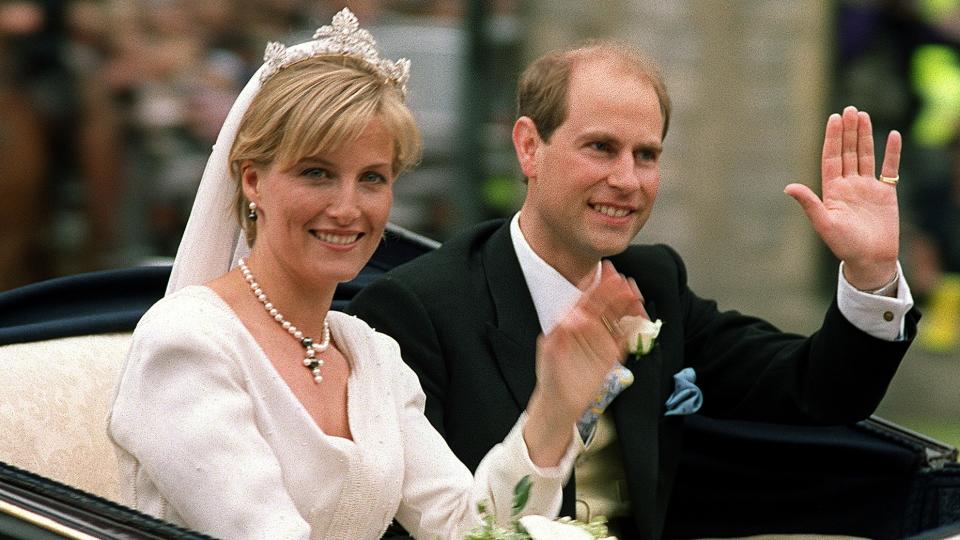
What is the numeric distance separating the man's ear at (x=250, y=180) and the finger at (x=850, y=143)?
1.06 metres

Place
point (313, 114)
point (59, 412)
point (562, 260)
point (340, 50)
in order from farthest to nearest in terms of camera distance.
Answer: point (562, 260) → point (59, 412) → point (340, 50) → point (313, 114)

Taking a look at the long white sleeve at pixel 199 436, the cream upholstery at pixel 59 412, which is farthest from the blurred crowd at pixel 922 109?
the long white sleeve at pixel 199 436

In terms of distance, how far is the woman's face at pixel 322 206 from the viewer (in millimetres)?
2395

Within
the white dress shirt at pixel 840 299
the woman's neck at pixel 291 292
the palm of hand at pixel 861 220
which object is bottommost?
the white dress shirt at pixel 840 299

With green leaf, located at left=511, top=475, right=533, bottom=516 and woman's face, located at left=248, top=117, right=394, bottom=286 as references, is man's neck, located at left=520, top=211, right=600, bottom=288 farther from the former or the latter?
green leaf, located at left=511, top=475, right=533, bottom=516

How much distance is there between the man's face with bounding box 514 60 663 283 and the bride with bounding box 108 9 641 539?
54cm

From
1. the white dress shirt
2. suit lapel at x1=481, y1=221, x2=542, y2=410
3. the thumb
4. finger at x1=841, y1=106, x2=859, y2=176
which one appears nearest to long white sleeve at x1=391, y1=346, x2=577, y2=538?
suit lapel at x1=481, y1=221, x2=542, y2=410

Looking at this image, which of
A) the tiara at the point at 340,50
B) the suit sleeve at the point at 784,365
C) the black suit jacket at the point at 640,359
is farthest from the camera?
the suit sleeve at the point at 784,365

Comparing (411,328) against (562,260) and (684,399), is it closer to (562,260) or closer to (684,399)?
(562,260)

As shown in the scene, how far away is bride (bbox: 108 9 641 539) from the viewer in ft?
7.46

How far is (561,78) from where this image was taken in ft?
10.1

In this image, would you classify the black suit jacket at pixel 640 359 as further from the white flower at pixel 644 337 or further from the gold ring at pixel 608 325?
the gold ring at pixel 608 325

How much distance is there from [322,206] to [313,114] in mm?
121

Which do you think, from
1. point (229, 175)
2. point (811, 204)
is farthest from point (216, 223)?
point (811, 204)
